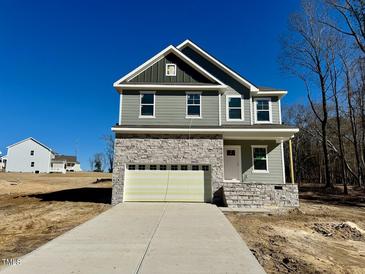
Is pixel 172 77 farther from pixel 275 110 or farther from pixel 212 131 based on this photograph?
pixel 275 110

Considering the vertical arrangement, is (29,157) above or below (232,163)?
above

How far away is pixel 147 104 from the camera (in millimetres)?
14188

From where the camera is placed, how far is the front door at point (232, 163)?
48.8ft

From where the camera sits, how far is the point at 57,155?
64.0 meters

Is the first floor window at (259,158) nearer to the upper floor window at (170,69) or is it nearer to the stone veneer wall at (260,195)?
the stone veneer wall at (260,195)

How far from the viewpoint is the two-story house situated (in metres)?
13.2

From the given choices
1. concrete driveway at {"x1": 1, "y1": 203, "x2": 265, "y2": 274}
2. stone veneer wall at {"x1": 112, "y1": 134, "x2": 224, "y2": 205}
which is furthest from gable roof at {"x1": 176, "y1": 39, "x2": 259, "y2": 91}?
concrete driveway at {"x1": 1, "y1": 203, "x2": 265, "y2": 274}

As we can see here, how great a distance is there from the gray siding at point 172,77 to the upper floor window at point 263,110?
11.9ft

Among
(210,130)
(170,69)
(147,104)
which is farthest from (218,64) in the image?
(147,104)

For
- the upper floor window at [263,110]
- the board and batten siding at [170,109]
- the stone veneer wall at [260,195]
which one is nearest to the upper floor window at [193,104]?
the board and batten siding at [170,109]

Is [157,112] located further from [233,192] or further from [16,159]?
[16,159]

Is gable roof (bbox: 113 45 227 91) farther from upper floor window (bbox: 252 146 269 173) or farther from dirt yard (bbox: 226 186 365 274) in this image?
dirt yard (bbox: 226 186 365 274)

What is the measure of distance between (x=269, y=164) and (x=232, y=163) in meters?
2.19

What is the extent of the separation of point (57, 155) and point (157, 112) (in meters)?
59.0
